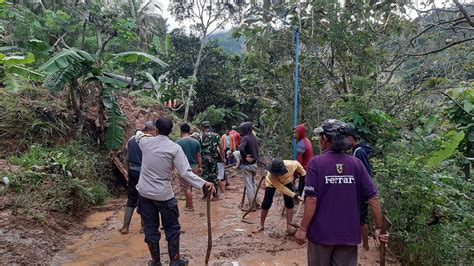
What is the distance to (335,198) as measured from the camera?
3.26 metres

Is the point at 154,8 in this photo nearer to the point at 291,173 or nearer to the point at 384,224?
the point at 291,173

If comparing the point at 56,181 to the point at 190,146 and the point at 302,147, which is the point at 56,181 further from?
the point at 302,147

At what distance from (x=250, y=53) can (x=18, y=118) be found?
5.88 meters

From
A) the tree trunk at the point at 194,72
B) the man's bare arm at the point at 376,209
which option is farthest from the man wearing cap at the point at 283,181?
the tree trunk at the point at 194,72

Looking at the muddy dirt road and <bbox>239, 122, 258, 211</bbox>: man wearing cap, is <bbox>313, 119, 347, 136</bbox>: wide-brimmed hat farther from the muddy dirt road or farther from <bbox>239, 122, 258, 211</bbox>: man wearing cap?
<bbox>239, 122, 258, 211</bbox>: man wearing cap

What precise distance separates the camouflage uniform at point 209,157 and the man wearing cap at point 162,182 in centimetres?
411

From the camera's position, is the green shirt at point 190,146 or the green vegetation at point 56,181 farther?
the green shirt at point 190,146

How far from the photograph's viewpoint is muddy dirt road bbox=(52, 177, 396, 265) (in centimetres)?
512

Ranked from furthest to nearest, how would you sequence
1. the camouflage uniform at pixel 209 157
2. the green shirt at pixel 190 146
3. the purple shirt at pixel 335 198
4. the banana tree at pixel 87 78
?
the camouflage uniform at pixel 209 157, the banana tree at pixel 87 78, the green shirt at pixel 190 146, the purple shirt at pixel 335 198

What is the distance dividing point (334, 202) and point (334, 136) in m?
0.56

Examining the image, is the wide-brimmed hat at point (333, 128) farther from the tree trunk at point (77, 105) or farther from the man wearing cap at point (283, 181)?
the tree trunk at point (77, 105)

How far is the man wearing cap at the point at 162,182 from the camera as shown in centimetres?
452

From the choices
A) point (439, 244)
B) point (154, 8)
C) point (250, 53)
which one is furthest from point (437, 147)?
point (154, 8)

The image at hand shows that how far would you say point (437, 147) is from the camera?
18.7 ft
